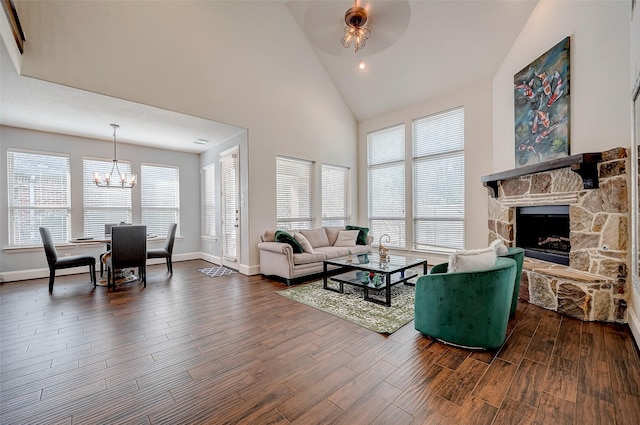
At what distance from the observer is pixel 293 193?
5969mm

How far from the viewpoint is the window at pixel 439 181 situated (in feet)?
17.7

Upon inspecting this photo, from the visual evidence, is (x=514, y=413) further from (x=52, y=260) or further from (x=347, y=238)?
(x=52, y=260)

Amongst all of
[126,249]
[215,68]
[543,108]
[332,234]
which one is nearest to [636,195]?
[543,108]

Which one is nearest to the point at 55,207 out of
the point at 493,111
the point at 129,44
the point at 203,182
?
the point at 203,182

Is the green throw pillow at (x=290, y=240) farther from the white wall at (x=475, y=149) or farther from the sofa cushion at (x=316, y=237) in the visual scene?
the white wall at (x=475, y=149)

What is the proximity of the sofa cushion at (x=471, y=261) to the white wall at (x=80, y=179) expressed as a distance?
614cm

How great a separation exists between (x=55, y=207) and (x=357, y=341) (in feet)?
19.7

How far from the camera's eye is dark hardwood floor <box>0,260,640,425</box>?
1.62 m

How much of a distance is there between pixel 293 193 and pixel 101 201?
3902mm

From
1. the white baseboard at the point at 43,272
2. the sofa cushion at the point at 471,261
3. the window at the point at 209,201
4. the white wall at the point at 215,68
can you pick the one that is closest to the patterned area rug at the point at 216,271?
the white baseboard at the point at 43,272

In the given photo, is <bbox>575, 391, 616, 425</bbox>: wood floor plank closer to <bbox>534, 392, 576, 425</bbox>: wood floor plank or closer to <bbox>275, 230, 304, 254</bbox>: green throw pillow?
<bbox>534, 392, 576, 425</bbox>: wood floor plank

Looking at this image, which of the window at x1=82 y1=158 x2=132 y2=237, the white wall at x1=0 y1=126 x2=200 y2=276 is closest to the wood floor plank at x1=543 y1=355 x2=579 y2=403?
the white wall at x1=0 y1=126 x2=200 y2=276

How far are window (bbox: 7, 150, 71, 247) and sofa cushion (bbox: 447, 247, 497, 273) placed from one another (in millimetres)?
6626

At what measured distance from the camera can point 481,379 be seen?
1.93 meters
